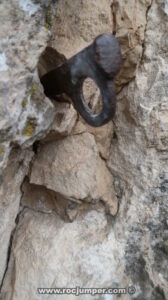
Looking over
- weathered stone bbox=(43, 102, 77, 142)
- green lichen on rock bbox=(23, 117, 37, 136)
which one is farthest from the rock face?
green lichen on rock bbox=(23, 117, 37, 136)

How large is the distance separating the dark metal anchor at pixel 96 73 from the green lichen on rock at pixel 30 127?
0.09 m

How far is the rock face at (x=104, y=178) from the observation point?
0.77 m

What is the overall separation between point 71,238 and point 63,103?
35 cm

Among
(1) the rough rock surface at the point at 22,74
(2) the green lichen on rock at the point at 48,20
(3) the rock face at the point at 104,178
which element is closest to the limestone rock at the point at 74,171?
(3) the rock face at the point at 104,178

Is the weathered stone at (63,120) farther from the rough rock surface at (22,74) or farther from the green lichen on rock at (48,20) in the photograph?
the green lichen on rock at (48,20)

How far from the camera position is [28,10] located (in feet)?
1.81

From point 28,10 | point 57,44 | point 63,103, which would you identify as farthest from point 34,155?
point 28,10

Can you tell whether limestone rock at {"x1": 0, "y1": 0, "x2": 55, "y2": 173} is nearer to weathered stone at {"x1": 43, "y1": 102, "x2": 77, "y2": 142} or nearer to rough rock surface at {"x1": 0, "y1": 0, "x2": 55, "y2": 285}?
rough rock surface at {"x1": 0, "y1": 0, "x2": 55, "y2": 285}

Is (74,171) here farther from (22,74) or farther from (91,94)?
(22,74)

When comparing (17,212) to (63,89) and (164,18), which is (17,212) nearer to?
(63,89)

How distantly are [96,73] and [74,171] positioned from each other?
1.07ft

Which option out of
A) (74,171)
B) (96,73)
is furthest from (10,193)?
(96,73)

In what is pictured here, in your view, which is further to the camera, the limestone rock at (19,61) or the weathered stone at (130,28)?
the weathered stone at (130,28)

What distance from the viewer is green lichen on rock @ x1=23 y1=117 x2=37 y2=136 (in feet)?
2.04
